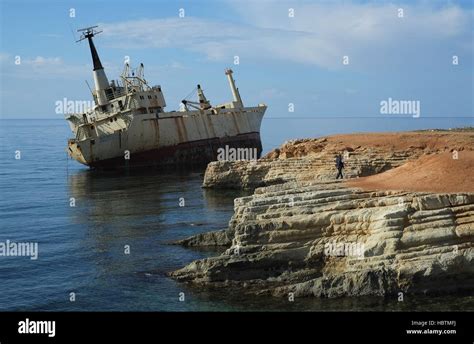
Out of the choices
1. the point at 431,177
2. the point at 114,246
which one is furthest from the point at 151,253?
the point at 431,177

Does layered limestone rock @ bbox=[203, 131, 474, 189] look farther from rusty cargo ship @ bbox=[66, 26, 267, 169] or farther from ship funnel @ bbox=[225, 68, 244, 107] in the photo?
ship funnel @ bbox=[225, 68, 244, 107]

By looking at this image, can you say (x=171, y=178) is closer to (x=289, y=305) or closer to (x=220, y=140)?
(x=220, y=140)

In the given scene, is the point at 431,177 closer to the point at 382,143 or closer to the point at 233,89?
the point at 382,143

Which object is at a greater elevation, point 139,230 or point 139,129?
point 139,129

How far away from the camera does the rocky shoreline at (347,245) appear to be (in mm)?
19391

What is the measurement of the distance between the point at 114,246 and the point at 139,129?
1443 inches

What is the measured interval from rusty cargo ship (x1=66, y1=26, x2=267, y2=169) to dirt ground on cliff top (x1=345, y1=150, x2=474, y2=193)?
4122 centimetres

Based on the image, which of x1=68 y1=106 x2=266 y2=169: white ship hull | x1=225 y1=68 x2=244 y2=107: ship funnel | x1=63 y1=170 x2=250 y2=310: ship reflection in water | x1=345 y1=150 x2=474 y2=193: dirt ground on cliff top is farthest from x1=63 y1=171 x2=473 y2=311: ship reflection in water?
x1=225 y1=68 x2=244 y2=107: ship funnel

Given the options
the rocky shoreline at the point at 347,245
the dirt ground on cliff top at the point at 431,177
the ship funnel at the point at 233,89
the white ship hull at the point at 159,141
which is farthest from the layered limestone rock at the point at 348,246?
the ship funnel at the point at 233,89

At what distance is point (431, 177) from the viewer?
24.2 m

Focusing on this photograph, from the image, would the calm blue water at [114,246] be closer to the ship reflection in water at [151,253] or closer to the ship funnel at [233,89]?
the ship reflection in water at [151,253]

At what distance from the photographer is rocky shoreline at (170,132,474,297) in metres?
19.4

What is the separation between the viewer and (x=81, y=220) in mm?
36406

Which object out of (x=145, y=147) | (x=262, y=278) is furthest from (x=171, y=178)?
(x=262, y=278)
